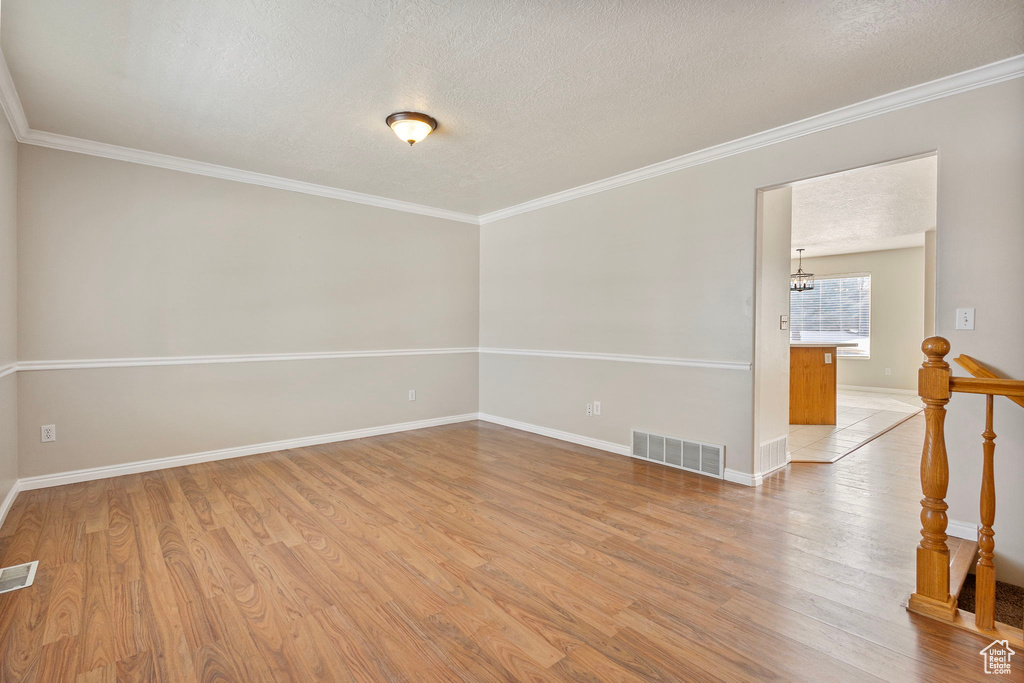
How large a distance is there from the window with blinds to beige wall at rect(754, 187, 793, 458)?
17.8 ft

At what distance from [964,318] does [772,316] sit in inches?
50.0

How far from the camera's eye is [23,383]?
332 cm

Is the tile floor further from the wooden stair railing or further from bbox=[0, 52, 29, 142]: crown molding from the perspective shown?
bbox=[0, 52, 29, 142]: crown molding

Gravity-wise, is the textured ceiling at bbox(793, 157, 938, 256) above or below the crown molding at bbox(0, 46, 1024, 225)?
above

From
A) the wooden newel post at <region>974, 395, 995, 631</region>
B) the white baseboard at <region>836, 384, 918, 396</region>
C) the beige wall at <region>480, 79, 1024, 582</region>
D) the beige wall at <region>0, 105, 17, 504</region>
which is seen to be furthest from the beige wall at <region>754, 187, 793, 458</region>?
the white baseboard at <region>836, 384, 918, 396</region>

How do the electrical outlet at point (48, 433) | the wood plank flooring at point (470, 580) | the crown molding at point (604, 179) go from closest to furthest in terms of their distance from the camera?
the wood plank flooring at point (470, 580)
the crown molding at point (604, 179)
the electrical outlet at point (48, 433)

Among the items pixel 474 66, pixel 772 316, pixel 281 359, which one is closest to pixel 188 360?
pixel 281 359

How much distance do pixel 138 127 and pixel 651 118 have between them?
3.47 meters

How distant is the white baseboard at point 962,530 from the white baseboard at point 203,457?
4.43 metres

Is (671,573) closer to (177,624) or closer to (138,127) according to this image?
(177,624)

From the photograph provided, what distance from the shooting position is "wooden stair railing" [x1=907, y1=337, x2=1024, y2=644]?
1.81 m

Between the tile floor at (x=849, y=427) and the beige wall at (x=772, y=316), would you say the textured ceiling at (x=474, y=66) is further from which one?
the tile floor at (x=849, y=427)

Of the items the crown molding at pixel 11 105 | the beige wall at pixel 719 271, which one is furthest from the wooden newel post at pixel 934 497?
the crown molding at pixel 11 105

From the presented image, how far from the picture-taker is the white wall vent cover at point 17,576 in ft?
6.95
